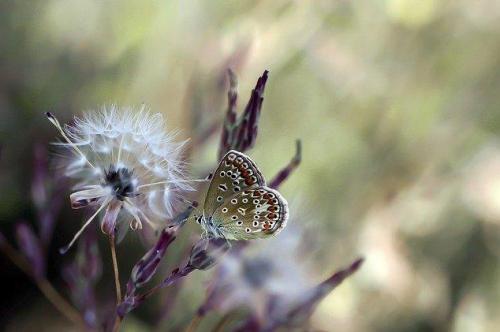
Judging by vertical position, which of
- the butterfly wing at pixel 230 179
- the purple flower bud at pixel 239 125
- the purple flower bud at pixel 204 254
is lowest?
the purple flower bud at pixel 204 254

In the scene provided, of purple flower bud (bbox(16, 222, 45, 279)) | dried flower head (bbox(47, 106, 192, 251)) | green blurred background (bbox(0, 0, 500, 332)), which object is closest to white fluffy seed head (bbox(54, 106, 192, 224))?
dried flower head (bbox(47, 106, 192, 251))

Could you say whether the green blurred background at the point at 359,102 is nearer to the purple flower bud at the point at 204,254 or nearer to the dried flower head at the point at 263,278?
the dried flower head at the point at 263,278

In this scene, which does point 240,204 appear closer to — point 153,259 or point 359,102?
point 153,259

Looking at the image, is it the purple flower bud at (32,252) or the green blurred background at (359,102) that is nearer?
the purple flower bud at (32,252)

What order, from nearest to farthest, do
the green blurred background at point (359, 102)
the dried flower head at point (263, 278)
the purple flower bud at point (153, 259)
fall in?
the purple flower bud at point (153, 259)
the dried flower head at point (263, 278)
the green blurred background at point (359, 102)

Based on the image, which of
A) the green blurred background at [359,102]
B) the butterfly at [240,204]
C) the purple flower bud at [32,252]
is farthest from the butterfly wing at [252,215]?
the green blurred background at [359,102]

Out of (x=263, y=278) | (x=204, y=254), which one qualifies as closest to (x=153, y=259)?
(x=204, y=254)

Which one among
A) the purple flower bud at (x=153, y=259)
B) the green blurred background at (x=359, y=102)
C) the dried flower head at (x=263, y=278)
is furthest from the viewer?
the green blurred background at (x=359, y=102)

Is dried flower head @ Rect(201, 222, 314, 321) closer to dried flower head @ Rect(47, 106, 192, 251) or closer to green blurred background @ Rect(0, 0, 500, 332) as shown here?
dried flower head @ Rect(47, 106, 192, 251)
